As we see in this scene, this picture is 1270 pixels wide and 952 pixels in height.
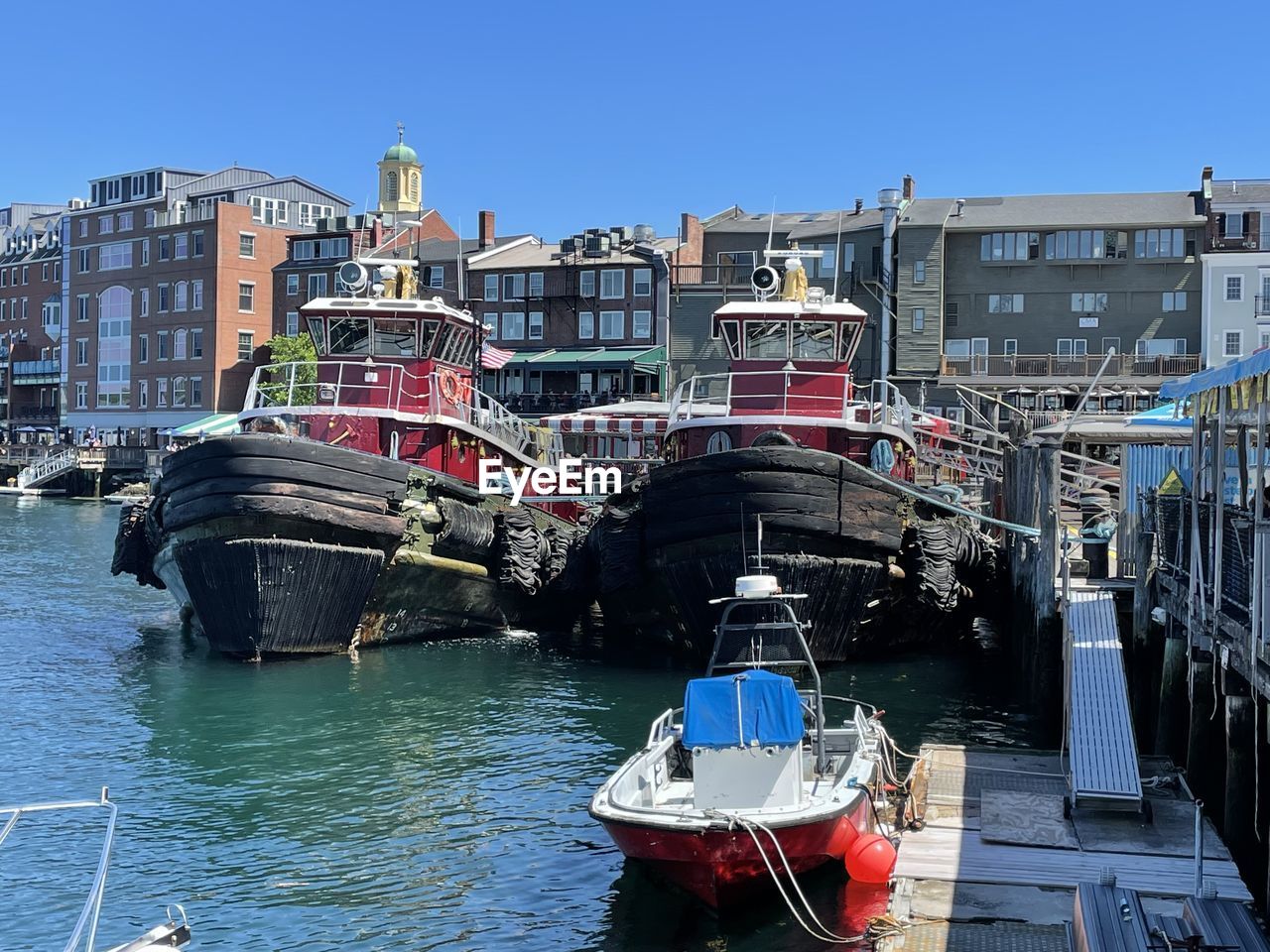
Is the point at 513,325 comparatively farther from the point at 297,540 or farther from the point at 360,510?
the point at 297,540

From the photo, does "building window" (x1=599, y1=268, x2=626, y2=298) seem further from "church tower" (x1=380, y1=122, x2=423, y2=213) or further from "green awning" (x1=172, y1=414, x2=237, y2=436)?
"green awning" (x1=172, y1=414, x2=237, y2=436)

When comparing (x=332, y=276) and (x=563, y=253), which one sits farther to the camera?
(x=332, y=276)

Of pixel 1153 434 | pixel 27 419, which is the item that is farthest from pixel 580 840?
pixel 27 419

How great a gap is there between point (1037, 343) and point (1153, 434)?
34548 mm

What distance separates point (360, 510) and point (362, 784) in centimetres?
665

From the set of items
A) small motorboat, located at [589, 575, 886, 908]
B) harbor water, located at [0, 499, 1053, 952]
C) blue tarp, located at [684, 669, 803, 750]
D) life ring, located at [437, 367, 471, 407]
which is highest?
life ring, located at [437, 367, 471, 407]

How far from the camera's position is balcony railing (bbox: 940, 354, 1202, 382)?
2269 inches

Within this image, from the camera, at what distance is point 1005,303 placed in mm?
61344

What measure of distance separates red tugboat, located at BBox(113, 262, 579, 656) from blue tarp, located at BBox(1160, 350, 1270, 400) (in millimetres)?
12519

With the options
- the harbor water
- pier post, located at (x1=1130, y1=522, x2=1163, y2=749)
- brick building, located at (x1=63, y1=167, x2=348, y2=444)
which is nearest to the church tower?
brick building, located at (x1=63, y1=167, x2=348, y2=444)

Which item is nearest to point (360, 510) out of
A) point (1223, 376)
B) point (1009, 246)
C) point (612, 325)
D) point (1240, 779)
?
point (1223, 376)

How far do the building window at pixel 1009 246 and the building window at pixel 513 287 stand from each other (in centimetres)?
2352

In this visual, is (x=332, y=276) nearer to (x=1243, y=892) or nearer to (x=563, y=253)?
(x=563, y=253)

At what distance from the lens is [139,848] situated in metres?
14.4
